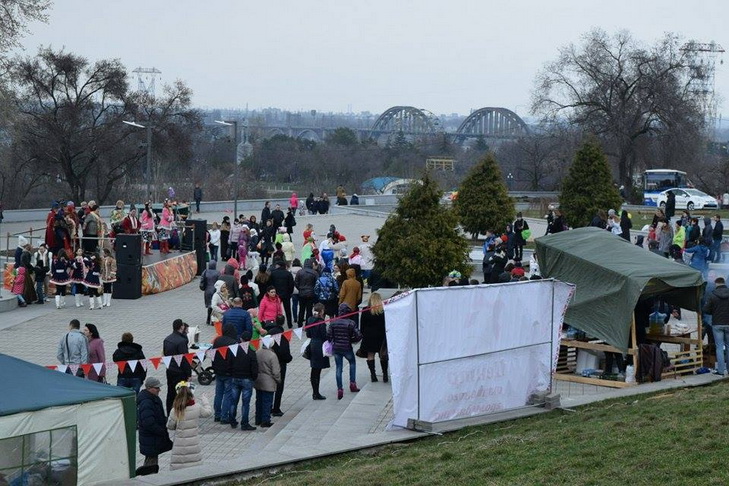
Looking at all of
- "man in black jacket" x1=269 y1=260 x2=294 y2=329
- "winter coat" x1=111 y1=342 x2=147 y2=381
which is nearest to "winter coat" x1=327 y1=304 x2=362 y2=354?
"winter coat" x1=111 y1=342 x2=147 y2=381

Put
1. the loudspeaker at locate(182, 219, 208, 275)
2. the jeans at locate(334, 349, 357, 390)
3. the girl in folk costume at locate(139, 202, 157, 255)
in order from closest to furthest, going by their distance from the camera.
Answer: the jeans at locate(334, 349, 357, 390) → the girl in folk costume at locate(139, 202, 157, 255) → the loudspeaker at locate(182, 219, 208, 275)

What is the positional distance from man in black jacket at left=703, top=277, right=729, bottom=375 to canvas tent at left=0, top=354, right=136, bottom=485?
9099 millimetres

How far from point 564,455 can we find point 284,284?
11.3 meters

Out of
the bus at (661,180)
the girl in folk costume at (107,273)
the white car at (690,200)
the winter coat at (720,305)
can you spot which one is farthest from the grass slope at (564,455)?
the bus at (661,180)

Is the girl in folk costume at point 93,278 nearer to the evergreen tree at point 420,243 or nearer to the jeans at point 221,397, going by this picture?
the evergreen tree at point 420,243

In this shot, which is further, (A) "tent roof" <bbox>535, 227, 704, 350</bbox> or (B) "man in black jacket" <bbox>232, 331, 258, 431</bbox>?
(A) "tent roof" <bbox>535, 227, 704, 350</bbox>

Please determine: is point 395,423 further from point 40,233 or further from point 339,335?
point 40,233

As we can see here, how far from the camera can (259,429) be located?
14641 millimetres

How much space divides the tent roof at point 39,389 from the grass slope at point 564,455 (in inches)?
75.2

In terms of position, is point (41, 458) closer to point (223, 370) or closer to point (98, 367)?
point (223, 370)

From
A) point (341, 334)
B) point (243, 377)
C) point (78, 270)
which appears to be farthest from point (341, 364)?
point (78, 270)

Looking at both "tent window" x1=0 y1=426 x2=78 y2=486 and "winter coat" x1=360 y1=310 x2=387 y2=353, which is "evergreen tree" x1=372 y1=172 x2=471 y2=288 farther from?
"tent window" x1=0 y1=426 x2=78 y2=486

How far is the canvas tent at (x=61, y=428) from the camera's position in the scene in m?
10.7

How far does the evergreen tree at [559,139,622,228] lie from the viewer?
3703 cm
